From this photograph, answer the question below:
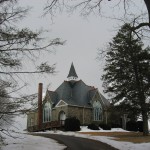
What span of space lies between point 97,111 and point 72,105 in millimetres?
5294

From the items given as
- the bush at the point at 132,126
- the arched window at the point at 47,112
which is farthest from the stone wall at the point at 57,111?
the bush at the point at 132,126

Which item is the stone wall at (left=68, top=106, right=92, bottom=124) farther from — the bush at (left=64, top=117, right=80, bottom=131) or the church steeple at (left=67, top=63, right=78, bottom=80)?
the church steeple at (left=67, top=63, right=78, bottom=80)

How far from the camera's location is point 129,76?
39.2 metres

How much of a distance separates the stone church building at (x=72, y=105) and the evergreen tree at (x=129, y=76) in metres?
13.9

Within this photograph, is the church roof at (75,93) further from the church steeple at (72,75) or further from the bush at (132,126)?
the bush at (132,126)

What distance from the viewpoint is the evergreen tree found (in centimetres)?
3853

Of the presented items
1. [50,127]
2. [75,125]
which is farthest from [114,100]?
[50,127]

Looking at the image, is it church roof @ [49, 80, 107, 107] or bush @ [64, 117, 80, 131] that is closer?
bush @ [64, 117, 80, 131]

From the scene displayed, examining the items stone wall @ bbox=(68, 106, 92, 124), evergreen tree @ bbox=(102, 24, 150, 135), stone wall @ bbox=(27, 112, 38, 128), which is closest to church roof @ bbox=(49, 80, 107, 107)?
stone wall @ bbox=(68, 106, 92, 124)

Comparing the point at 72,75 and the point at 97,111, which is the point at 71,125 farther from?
the point at 72,75

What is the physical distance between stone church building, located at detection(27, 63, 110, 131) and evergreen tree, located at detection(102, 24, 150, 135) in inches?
549

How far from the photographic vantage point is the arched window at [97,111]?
56.1m

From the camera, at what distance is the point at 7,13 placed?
16.3 m

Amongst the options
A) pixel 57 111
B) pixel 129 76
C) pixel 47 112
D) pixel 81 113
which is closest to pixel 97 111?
pixel 81 113
